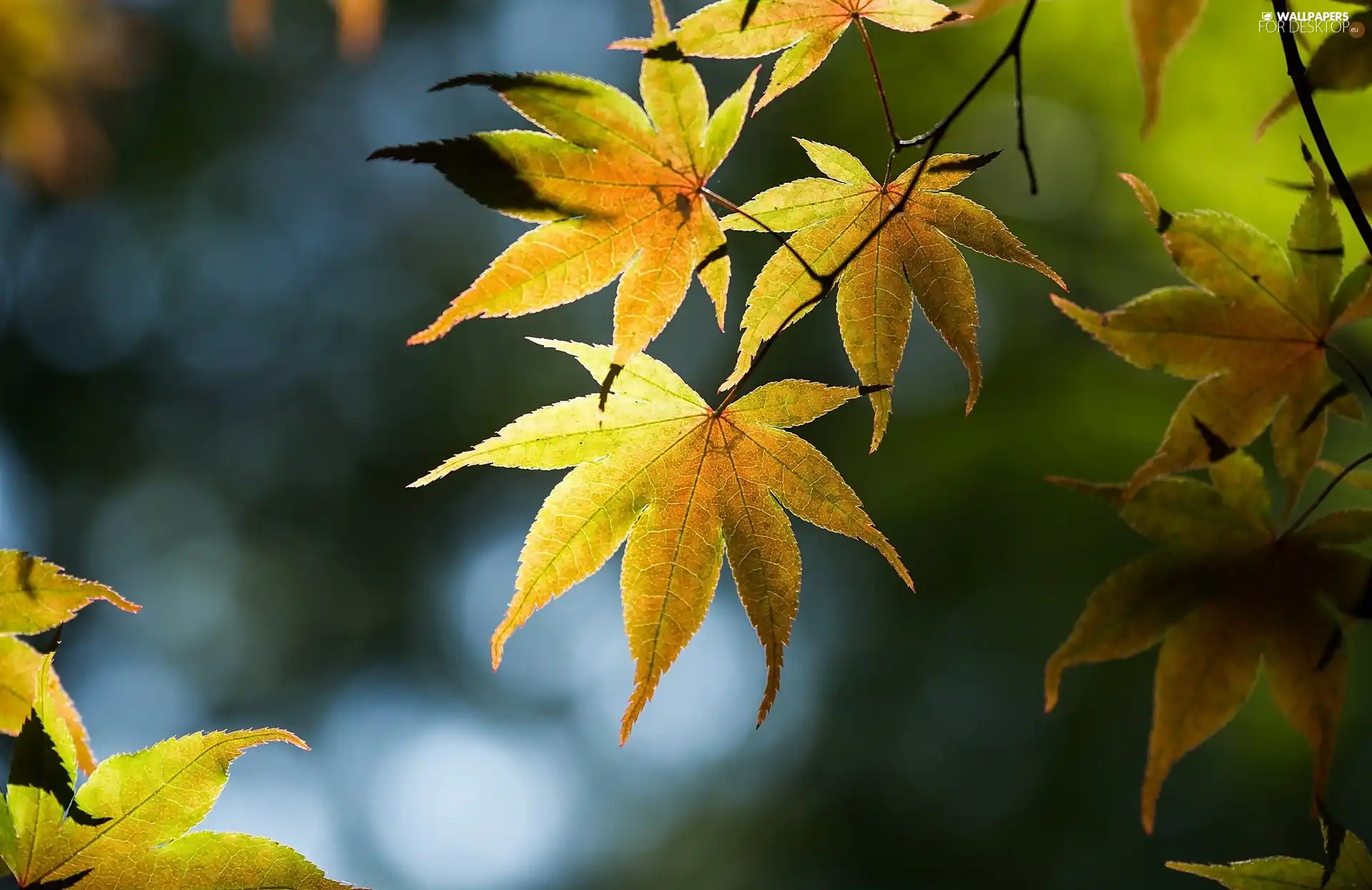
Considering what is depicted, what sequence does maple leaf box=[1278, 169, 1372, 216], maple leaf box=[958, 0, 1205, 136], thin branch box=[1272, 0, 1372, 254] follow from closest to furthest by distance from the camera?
maple leaf box=[958, 0, 1205, 136] → thin branch box=[1272, 0, 1372, 254] → maple leaf box=[1278, 169, 1372, 216]

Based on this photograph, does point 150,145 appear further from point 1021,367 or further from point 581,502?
point 581,502

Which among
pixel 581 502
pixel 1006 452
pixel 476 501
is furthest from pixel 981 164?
pixel 476 501

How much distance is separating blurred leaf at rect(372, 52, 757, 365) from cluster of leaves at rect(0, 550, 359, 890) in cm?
36

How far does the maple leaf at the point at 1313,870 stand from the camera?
68cm

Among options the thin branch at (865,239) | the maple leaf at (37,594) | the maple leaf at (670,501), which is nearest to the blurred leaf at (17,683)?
the maple leaf at (37,594)

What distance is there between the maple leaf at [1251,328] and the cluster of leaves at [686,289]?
0.12 m

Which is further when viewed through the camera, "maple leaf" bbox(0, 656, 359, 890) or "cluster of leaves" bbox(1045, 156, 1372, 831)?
"cluster of leaves" bbox(1045, 156, 1372, 831)

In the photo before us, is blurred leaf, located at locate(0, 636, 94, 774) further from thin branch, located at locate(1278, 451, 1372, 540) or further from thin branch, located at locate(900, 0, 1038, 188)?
thin branch, located at locate(1278, 451, 1372, 540)

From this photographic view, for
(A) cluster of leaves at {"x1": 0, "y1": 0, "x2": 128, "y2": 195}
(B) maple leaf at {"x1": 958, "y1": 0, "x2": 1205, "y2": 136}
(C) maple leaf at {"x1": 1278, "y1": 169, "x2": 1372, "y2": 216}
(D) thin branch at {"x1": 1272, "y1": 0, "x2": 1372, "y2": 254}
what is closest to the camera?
(B) maple leaf at {"x1": 958, "y1": 0, "x2": 1205, "y2": 136}

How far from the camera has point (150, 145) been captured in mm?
6910

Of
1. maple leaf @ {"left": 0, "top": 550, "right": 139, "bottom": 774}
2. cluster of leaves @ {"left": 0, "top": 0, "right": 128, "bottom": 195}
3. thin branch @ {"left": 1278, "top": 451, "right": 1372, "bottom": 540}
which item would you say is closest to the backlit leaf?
maple leaf @ {"left": 0, "top": 550, "right": 139, "bottom": 774}

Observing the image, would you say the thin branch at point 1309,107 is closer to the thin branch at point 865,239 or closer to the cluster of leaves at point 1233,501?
the cluster of leaves at point 1233,501

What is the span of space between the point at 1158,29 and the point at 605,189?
0.39m

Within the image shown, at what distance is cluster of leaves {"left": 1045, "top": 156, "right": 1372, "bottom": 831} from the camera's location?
75cm
